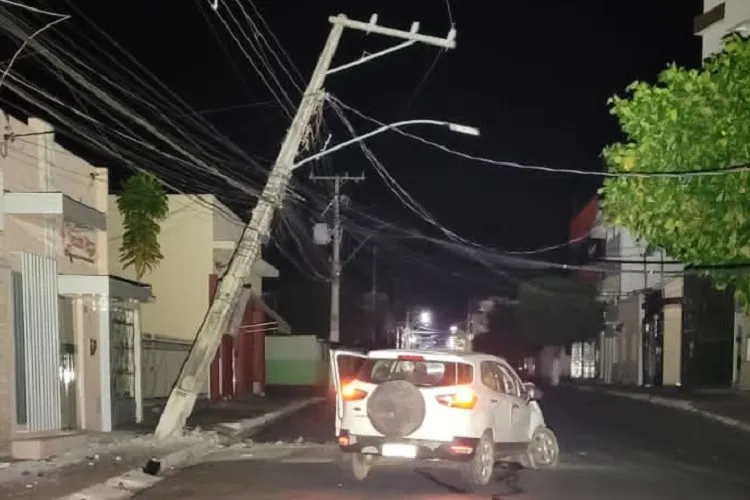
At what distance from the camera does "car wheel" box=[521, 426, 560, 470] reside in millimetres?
15837

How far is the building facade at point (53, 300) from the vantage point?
17.5 m

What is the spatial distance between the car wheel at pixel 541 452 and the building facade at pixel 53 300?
7388mm

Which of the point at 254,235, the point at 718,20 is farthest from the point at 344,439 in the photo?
the point at 718,20

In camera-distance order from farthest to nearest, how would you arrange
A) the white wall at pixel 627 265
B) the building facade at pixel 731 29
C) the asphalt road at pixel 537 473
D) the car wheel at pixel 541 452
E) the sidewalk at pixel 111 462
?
the white wall at pixel 627 265 → the building facade at pixel 731 29 → the car wheel at pixel 541 452 → the asphalt road at pixel 537 473 → the sidewalk at pixel 111 462

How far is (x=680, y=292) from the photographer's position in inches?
1912

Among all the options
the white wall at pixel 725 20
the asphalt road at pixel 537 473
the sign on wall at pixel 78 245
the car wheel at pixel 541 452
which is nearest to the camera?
the asphalt road at pixel 537 473

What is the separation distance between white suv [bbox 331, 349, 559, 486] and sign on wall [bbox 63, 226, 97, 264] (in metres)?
8.67

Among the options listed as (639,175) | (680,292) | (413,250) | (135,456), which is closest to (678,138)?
(639,175)

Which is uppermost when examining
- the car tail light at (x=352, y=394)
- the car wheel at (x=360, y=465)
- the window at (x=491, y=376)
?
the window at (x=491, y=376)

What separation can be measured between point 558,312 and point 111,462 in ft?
179

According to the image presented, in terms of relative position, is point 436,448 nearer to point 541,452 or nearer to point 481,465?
point 481,465

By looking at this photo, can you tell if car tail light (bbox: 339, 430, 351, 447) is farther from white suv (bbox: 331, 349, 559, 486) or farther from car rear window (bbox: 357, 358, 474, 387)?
car rear window (bbox: 357, 358, 474, 387)

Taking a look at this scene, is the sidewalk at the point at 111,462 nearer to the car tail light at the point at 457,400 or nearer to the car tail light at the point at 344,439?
the car tail light at the point at 344,439

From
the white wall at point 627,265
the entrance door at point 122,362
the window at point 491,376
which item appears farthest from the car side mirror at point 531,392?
the white wall at point 627,265
